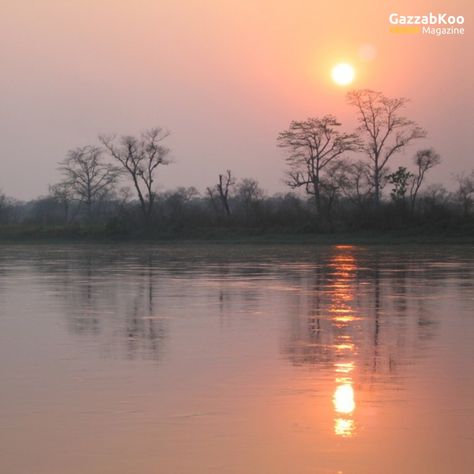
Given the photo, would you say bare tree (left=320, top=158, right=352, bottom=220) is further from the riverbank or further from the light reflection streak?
the light reflection streak

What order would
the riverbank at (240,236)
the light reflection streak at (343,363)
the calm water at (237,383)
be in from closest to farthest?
the calm water at (237,383) < the light reflection streak at (343,363) < the riverbank at (240,236)

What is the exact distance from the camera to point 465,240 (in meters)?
61.6

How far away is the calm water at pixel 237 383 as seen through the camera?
7570mm

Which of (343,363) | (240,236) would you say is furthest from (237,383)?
(240,236)

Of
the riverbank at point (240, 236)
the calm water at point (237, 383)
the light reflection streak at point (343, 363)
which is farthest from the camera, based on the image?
the riverbank at point (240, 236)

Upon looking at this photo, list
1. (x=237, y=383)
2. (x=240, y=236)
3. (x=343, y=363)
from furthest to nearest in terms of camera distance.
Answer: (x=240, y=236) < (x=343, y=363) < (x=237, y=383)

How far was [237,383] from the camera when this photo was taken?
10.6 metres

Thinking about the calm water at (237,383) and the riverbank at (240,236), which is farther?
the riverbank at (240,236)

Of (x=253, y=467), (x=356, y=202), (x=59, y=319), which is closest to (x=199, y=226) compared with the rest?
(x=356, y=202)

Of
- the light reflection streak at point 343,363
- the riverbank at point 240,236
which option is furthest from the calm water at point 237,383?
the riverbank at point 240,236

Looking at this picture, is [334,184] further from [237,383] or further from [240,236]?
[237,383]

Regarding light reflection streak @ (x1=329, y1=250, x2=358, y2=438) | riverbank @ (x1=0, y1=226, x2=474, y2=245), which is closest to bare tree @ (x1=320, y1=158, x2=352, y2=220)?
riverbank @ (x1=0, y1=226, x2=474, y2=245)

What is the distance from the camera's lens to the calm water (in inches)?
298

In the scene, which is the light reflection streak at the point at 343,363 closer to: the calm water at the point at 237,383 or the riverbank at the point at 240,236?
the calm water at the point at 237,383
